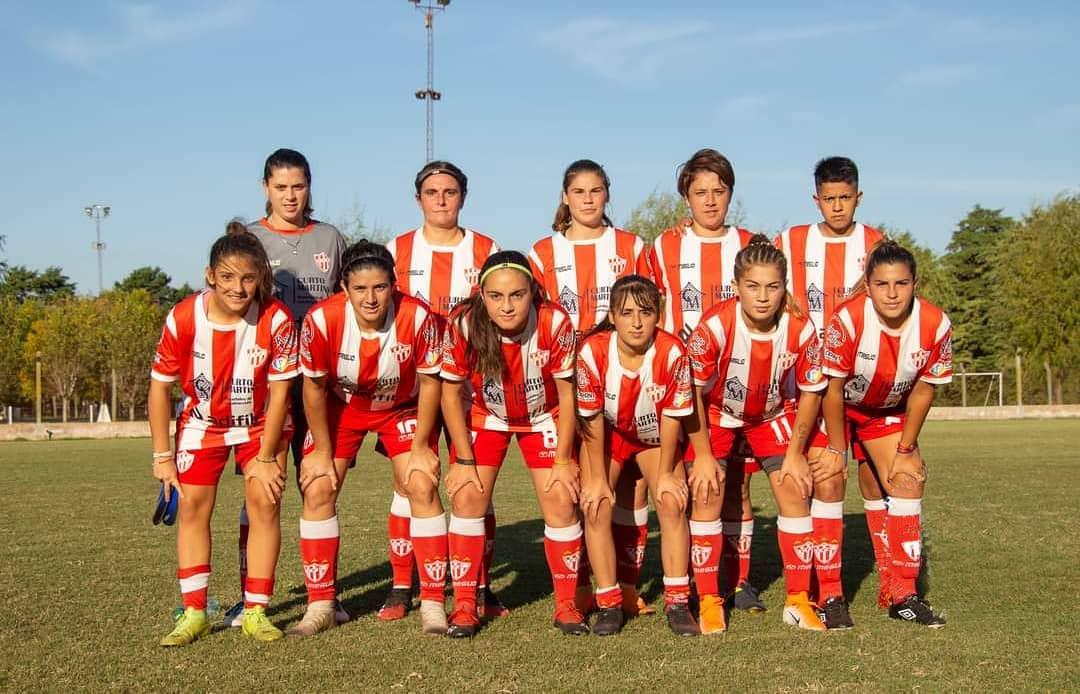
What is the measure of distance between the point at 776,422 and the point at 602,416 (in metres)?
0.95

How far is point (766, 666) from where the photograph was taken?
4.24 meters

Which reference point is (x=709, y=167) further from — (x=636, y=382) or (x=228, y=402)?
(x=228, y=402)

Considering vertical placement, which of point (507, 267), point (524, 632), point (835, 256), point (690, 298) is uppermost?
point (835, 256)

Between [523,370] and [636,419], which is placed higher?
[523,370]

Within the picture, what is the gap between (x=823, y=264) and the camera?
604cm

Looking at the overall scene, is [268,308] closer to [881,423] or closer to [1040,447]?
[881,423]

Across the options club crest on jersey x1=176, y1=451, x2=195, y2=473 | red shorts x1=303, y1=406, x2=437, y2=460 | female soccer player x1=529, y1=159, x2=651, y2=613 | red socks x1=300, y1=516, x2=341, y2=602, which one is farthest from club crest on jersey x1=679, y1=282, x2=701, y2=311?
club crest on jersey x1=176, y1=451, x2=195, y2=473

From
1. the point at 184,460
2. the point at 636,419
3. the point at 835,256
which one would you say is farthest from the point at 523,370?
the point at 835,256

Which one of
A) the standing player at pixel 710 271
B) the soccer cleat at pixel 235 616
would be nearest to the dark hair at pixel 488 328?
the standing player at pixel 710 271

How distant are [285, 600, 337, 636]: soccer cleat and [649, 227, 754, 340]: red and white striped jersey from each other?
94.7 inches

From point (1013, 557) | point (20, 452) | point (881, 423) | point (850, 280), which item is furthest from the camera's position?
A: point (20, 452)

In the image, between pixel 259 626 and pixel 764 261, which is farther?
pixel 764 261

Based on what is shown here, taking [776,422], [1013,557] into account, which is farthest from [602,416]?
[1013,557]

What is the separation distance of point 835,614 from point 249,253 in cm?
331
